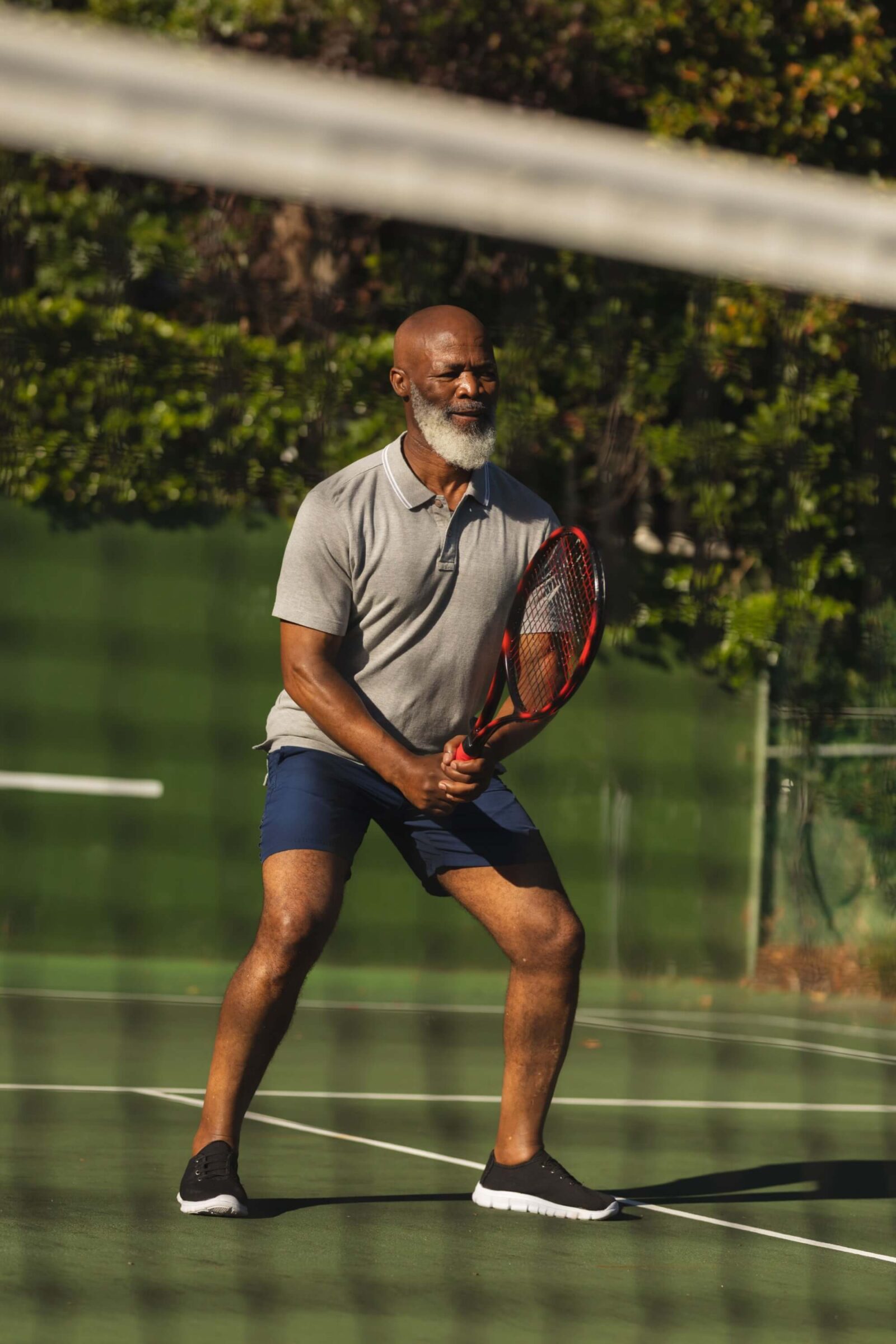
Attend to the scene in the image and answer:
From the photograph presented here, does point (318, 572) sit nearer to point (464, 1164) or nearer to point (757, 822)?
point (464, 1164)

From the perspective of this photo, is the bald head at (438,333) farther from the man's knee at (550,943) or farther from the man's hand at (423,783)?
the man's knee at (550,943)

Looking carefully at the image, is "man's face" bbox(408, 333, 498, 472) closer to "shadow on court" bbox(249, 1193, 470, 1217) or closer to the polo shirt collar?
the polo shirt collar

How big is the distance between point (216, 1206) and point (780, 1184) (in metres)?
1.74

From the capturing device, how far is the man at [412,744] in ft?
13.7

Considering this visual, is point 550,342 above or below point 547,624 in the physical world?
above

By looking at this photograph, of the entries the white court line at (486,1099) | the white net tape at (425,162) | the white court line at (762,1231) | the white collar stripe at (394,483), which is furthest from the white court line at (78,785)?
the white net tape at (425,162)

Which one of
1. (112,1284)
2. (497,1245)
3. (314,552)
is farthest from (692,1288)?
(314,552)

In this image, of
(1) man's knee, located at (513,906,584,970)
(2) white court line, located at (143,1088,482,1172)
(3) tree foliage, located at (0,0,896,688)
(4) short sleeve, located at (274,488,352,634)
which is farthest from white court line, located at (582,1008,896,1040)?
(4) short sleeve, located at (274,488,352,634)

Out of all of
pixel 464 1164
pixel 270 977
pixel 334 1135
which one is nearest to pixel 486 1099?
pixel 334 1135

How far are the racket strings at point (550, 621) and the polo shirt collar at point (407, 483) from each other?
21 cm

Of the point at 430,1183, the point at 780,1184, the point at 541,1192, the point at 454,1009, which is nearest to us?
the point at 541,1192

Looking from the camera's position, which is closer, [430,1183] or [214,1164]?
[214,1164]

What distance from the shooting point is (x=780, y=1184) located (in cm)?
532

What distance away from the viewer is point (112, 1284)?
397 centimetres
